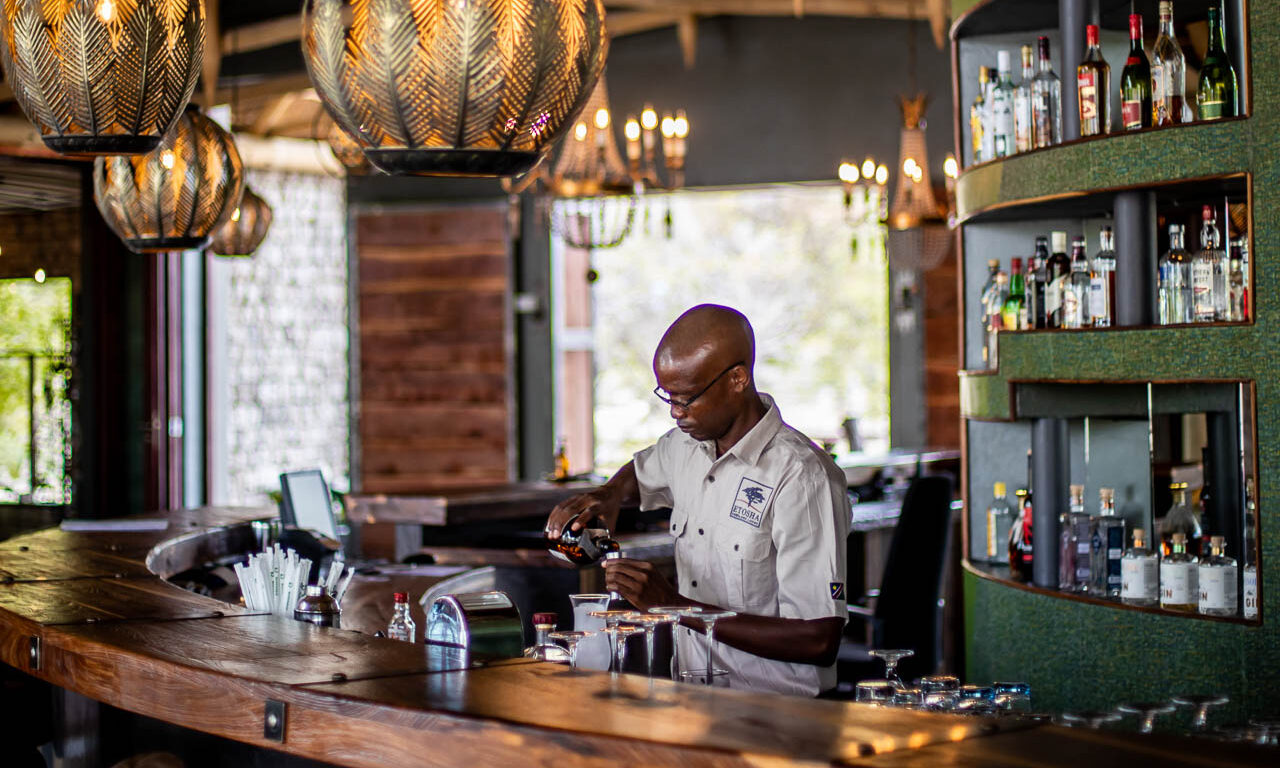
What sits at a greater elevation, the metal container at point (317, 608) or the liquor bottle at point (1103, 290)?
the liquor bottle at point (1103, 290)

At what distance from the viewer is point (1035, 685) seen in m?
3.94

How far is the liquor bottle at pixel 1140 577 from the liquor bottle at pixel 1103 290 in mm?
591

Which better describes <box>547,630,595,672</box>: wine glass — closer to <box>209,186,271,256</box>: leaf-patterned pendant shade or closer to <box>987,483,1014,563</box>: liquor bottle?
<box>987,483,1014,563</box>: liquor bottle

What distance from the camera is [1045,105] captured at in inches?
160

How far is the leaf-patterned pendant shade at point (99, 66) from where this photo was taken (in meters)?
2.60

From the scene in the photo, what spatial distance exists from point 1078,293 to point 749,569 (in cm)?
142

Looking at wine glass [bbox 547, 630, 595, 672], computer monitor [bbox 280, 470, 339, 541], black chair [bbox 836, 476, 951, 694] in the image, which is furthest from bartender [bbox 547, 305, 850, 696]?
computer monitor [bbox 280, 470, 339, 541]

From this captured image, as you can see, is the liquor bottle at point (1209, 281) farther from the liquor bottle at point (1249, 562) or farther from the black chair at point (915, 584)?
the black chair at point (915, 584)

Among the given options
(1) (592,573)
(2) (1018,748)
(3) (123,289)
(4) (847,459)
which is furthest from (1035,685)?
(3) (123,289)

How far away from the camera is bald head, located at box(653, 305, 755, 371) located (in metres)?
3.06

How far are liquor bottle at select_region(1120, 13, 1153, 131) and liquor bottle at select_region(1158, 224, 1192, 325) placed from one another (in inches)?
12.4

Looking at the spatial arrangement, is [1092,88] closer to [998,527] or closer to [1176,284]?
[1176,284]

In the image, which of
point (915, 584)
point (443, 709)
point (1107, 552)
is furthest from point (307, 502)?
point (443, 709)

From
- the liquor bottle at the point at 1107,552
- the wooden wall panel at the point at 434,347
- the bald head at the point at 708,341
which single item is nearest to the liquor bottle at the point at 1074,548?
the liquor bottle at the point at 1107,552
